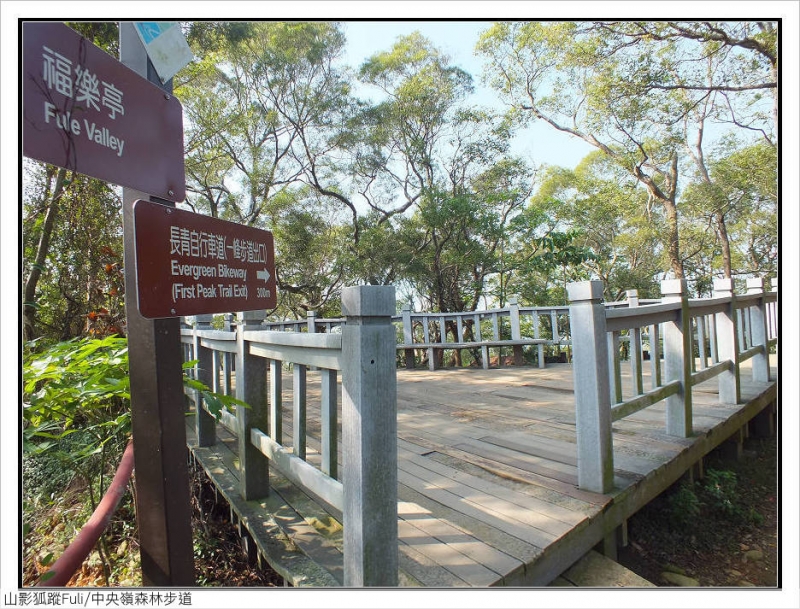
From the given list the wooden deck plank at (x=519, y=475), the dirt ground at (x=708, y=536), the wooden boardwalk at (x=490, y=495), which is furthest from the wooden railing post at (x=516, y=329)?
the wooden deck plank at (x=519, y=475)

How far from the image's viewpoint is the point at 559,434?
9.14 ft

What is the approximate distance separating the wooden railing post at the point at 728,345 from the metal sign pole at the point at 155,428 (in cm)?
346

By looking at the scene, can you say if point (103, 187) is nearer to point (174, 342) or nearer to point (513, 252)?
point (174, 342)

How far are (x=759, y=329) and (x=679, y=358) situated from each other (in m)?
1.87

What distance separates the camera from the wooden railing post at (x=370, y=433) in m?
1.17

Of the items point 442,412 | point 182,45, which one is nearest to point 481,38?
point 442,412

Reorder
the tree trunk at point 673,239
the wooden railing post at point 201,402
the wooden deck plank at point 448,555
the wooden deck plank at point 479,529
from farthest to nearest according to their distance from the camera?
1. the tree trunk at point 673,239
2. the wooden railing post at point 201,402
3. the wooden deck plank at point 479,529
4. the wooden deck plank at point 448,555

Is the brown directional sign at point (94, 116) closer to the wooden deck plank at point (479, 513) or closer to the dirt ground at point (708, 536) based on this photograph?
the wooden deck plank at point (479, 513)

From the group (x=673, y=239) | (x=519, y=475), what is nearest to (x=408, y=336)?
(x=519, y=475)

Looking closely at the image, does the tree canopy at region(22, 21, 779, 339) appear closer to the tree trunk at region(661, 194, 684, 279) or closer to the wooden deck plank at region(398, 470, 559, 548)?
the tree trunk at region(661, 194, 684, 279)

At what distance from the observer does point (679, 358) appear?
8.38ft

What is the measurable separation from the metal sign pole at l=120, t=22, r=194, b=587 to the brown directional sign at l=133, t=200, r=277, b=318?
0.10 metres

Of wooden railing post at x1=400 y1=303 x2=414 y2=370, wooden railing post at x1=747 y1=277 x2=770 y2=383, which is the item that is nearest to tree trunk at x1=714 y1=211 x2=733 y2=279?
wooden railing post at x1=747 y1=277 x2=770 y2=383

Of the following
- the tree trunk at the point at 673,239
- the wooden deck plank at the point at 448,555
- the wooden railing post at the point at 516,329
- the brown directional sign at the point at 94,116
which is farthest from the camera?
the tree trunk at the point at 673,239
